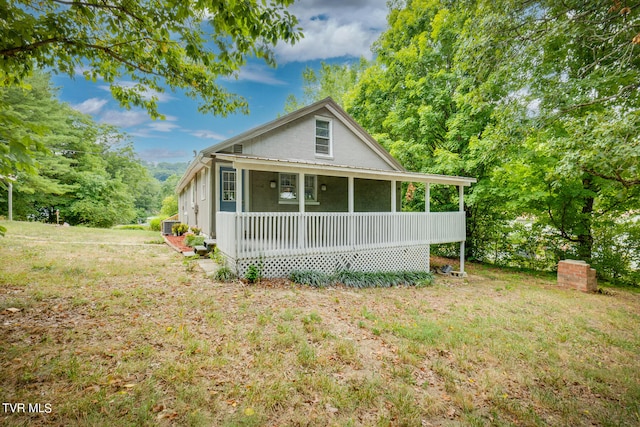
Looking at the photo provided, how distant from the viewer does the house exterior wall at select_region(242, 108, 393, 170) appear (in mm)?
10562

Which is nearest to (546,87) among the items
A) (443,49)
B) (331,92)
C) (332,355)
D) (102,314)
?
(443,49)

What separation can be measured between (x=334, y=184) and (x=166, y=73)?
7251 millimetres

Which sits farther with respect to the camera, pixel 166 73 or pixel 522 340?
pixel 166 73

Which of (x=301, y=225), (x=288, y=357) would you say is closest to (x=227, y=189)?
(x=301, y=225)

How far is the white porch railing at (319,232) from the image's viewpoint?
7355 mm

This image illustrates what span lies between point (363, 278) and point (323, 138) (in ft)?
20.1

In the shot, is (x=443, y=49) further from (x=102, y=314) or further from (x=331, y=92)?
(x=102, y=314)

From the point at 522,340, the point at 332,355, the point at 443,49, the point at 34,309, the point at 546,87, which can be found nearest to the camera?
the point at 332,355

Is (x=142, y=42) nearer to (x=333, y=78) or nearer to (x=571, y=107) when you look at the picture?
(x=571, y=107)

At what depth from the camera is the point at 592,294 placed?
30.1ft

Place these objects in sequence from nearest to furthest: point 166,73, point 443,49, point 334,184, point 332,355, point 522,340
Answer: point 332,355 → point 522,340 → point 166,73 → point 334,184 → point 443,49

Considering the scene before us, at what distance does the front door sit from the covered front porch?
1064 millimetres

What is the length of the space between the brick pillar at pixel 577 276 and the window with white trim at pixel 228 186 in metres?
12.0

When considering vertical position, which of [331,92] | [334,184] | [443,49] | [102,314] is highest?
[331,92]
